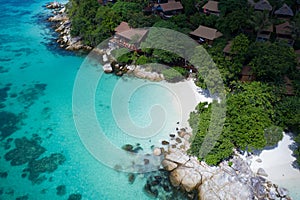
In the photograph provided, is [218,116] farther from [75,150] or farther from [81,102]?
[81,102]

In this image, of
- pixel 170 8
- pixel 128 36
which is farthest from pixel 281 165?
pixel 170 8

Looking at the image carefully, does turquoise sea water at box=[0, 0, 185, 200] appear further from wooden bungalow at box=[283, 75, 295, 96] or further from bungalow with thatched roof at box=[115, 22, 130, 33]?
wooden bungalow at box=[283, 75, 295, 96]

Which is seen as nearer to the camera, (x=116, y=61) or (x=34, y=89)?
(x=34, y=89)

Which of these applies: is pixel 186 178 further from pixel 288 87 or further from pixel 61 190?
pixel 288 87

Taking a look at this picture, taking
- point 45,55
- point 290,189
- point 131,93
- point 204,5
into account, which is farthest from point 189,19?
point 290,189

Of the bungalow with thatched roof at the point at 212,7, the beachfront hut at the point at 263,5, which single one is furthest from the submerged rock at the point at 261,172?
the beachfront hut at the point at 263,5

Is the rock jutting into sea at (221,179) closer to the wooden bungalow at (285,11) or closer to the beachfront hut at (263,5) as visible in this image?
the wooden bungalow at (285,11)
